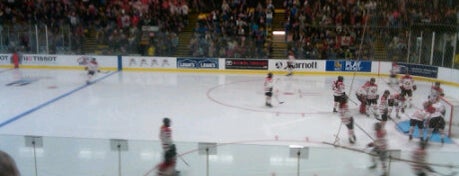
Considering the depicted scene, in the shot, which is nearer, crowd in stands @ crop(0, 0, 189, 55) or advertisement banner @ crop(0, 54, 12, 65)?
crowd in stands @ crop(0, 0, 189, 55)

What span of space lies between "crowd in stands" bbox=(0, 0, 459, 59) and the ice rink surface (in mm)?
1961

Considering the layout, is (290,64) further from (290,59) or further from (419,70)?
(419,70)

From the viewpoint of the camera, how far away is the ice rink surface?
10500 millimetres

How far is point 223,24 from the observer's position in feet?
73.2

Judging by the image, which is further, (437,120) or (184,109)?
(184,109)

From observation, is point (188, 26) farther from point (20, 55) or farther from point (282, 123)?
point (282, 123)

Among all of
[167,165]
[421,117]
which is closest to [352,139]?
[421,117]

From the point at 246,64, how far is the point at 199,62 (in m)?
2.12

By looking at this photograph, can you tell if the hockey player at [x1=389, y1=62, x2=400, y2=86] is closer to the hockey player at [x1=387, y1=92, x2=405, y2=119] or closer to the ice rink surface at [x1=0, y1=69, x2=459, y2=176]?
the ice rink surface at [x1=0, y1=69, x2=459, y2=176]

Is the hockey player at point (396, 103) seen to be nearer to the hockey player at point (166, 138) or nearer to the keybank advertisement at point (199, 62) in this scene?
the hockey player at point (166, 138)

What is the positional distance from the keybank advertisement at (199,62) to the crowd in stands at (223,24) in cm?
27

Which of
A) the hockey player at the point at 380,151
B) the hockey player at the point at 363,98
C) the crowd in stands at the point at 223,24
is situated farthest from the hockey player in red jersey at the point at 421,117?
the crowd in stands at the point at 223,24

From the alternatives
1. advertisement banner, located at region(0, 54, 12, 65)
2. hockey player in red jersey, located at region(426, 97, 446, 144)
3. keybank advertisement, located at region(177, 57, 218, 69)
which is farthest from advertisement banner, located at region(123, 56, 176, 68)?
hockey player in red jersey, located at region(426, 97, 446, 144)

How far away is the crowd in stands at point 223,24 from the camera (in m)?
20.4
